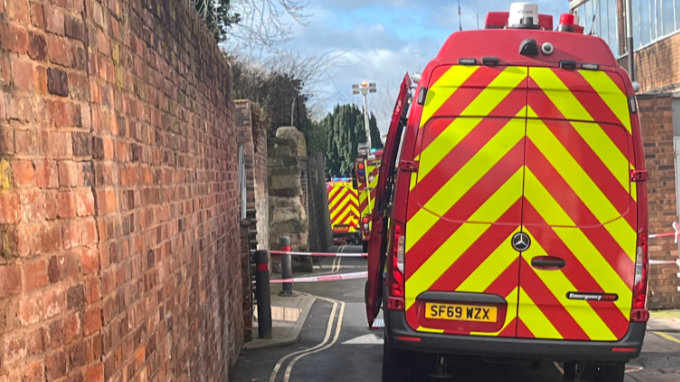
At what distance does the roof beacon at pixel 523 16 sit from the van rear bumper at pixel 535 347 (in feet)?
7.66

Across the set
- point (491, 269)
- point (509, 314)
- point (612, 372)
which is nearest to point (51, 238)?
point (491, 269)

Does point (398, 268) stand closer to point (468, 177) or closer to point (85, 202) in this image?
point (468, 177)

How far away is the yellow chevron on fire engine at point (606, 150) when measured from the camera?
4531 mm

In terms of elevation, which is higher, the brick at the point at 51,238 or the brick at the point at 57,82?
the brick at the point at 57,82

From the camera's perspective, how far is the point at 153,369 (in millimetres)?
3021

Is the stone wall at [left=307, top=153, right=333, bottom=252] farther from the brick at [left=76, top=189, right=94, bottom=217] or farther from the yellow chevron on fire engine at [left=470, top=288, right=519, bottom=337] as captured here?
the brick at [left=76, top=189, right=94, bottom=217]

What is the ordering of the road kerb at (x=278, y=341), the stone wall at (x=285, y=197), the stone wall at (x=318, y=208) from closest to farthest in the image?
the road kerb at (x=278, y=341)
the stone wall at (x=285, y=197)
the stone wall at (x=318, y=208)

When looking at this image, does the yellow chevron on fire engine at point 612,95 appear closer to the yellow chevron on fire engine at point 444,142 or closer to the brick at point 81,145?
the yellow chevron on fire engine at point 444,142

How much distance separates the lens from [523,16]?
520cm

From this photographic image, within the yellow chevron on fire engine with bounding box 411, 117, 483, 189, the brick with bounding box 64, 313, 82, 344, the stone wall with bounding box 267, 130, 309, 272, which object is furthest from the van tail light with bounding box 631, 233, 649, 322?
the stone wall with bounding box 267, 130, 309, 272

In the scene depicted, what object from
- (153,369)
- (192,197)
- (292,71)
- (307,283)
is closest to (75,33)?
(153,369)

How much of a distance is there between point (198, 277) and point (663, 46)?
60.6 feet

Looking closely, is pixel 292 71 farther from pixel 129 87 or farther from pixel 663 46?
pixel 129 87

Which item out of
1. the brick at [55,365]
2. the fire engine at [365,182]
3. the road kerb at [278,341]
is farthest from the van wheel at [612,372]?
the fire engine at [365,182]
